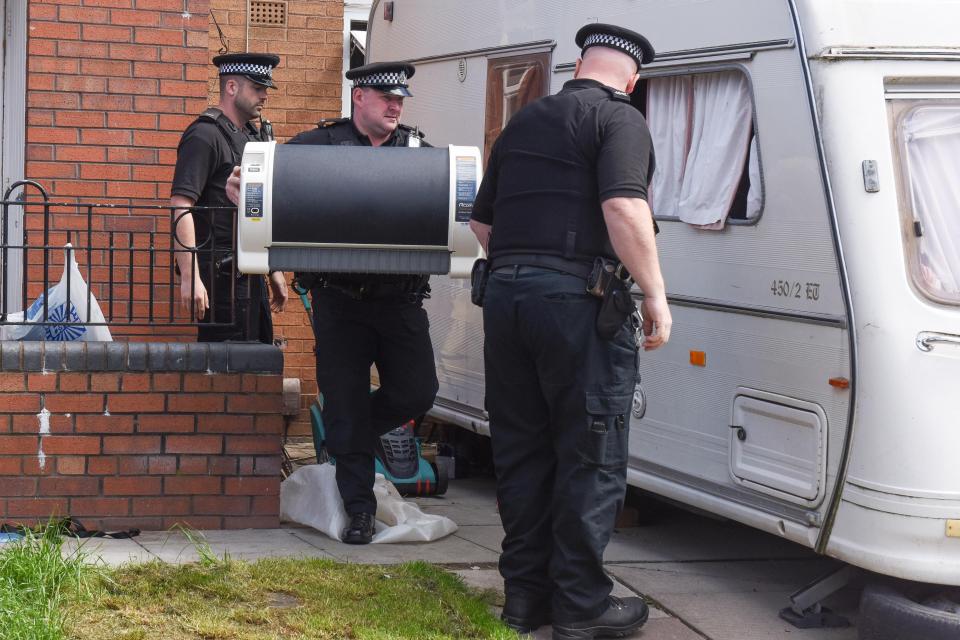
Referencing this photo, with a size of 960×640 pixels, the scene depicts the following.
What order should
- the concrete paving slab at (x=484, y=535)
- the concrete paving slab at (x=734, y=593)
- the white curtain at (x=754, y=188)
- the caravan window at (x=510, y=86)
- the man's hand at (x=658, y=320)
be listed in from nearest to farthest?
the man's hand at (x=658, y=320) < the concrete paving slab at (x=734, y=593) < the white curtain at (x=754, y=188) < the concrete paving slab at (x=484, y=535) < the caravan window at (x=510, y=86)

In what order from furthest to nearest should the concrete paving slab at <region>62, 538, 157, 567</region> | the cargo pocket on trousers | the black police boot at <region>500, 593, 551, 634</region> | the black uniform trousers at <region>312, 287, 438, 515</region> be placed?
1. the black uniform trousers at <region>312, 287, 438, 515</region>
2. the concrete paving slab at <region>62, 538, 157, 567</region>
3. the black police boot at <region>500, 593, 551, 634</region>
4. the cargo pocket on trousers

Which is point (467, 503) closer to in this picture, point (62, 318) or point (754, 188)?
point (62, 318)

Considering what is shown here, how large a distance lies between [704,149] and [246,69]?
2117 millimetres

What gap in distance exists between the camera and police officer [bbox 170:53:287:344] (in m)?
5.72

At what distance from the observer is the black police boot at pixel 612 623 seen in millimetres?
4500

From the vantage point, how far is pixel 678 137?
558 centimetres

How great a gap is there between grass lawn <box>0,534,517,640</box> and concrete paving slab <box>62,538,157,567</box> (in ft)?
0.62

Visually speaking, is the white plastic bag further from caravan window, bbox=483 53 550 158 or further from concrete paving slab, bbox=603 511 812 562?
concrete paving slab, bbox=603 511 812 562

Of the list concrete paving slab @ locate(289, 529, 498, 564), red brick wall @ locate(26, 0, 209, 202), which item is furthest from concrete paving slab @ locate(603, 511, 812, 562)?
red brick wall @ locate(26, 0, 209, 202)

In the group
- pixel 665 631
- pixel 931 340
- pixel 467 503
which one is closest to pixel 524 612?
pixel 665 631

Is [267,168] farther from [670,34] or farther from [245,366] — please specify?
[670,34]

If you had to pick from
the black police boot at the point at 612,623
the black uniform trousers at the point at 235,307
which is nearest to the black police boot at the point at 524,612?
the black police boot at the point at 612,623

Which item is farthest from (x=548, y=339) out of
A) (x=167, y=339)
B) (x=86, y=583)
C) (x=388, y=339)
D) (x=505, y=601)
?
(x=167, y=339)

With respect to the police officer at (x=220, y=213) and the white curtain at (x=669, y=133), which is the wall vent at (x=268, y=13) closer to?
the police officer at (x=220, y=213)
